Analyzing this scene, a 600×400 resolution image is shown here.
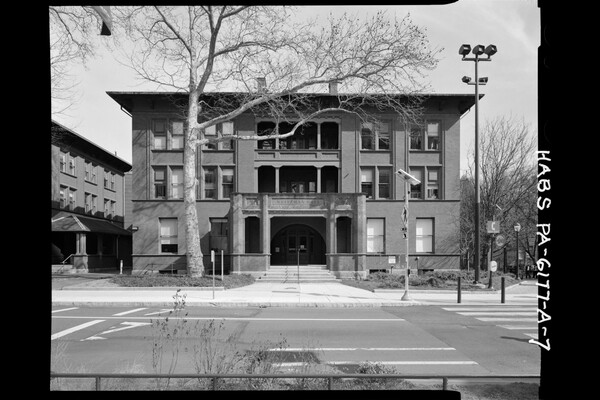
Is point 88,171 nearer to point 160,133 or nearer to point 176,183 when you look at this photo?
point 160,133

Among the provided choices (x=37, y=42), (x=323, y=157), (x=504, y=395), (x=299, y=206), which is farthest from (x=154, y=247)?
(x=37, y=42)

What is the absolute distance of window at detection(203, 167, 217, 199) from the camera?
1374 inches

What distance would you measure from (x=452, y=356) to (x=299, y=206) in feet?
74.4

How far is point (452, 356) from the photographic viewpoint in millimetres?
9734

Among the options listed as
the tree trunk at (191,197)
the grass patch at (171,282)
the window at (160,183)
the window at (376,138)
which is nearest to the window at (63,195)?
the window at (160,183)

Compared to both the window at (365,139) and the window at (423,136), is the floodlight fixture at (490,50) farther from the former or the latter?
the window at (365,139)

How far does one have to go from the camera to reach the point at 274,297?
2002 cm

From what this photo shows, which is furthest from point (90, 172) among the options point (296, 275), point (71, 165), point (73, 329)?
point (73, 329)

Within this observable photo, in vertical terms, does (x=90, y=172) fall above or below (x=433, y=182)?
above

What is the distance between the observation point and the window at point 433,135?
3531cm

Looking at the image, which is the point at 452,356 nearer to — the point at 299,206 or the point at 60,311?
the point at 60,311

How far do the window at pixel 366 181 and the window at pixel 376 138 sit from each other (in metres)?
1.77

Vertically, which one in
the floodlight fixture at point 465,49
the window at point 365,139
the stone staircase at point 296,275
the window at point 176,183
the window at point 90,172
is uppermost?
the floodlight fixture at point 465,49

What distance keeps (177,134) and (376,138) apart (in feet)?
49.6
